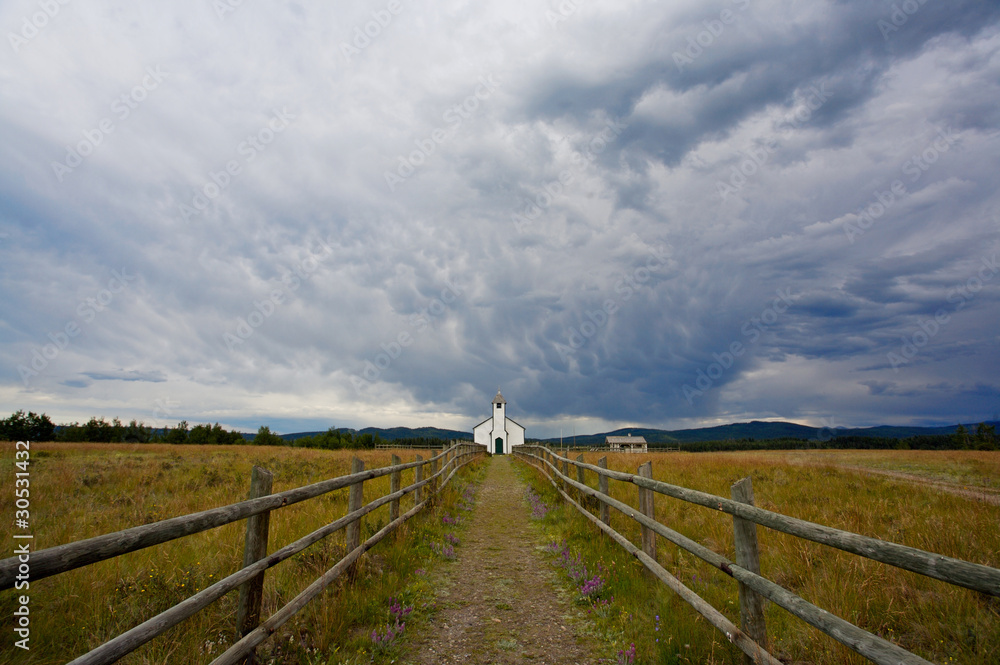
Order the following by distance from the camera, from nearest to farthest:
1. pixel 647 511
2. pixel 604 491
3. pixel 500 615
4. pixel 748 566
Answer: pixel 748 566
pixel 500 615
pixel 647 511
pixel 604 491

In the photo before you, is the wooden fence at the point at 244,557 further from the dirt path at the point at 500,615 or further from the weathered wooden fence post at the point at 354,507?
the dirt path at the point at 500,615

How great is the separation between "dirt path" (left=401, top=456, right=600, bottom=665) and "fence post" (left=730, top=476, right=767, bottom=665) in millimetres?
1569

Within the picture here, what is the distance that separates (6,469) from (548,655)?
15832 mm

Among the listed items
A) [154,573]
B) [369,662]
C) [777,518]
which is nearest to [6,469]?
[154,573]

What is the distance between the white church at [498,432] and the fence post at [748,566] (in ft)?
255

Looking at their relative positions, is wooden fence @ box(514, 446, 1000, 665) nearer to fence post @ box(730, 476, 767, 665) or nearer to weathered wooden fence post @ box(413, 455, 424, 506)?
fence post @ box(730, 476, 767, 665)

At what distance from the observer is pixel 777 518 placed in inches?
131

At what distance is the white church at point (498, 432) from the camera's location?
8162 centimetres

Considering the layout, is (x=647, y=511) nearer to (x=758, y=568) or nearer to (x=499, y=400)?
(x=758, y=568)

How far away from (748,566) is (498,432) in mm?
80139

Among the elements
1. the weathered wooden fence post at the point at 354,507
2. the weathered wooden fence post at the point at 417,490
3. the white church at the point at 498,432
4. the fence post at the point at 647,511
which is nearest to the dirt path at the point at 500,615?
the fence post at the point at 647,511

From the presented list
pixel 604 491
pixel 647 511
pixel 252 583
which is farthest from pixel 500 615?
pixel 604 491

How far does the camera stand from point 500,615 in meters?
5.70

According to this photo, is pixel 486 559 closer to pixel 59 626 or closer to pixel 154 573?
pixel 154 573
